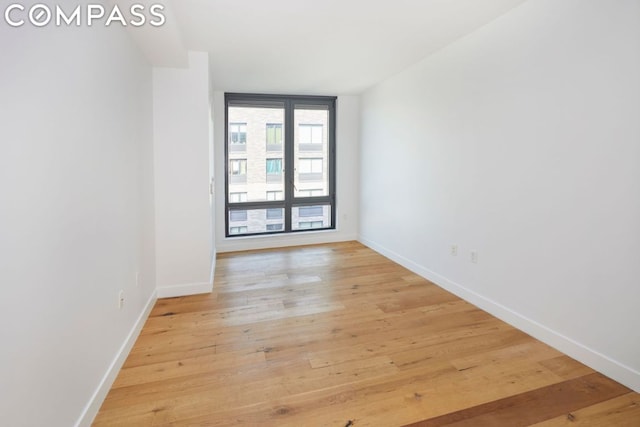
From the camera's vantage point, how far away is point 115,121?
2090 millimetres

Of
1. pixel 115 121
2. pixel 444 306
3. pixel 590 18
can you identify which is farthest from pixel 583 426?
pixel 115 121

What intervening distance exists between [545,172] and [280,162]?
394 centimetres

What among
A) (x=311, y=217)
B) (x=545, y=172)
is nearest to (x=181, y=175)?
(x=311, y=217)

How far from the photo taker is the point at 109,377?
1903 mm

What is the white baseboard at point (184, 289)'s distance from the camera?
3.31 m

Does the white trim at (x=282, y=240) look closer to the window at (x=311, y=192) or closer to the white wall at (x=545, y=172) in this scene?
the window at (x=311, y=192)

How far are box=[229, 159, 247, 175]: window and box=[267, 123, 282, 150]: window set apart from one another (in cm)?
50

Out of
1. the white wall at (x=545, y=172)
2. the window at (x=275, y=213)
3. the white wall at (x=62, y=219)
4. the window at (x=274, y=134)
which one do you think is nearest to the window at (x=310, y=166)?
the window at (x=274, y=134)

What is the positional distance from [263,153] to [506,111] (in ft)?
12.1

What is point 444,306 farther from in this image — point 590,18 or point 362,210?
point 362,210

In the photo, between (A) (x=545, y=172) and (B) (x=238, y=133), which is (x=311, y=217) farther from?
(A) (x=545, y=172)

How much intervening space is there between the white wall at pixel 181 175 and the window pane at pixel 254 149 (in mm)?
1950

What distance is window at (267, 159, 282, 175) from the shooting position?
5.49m

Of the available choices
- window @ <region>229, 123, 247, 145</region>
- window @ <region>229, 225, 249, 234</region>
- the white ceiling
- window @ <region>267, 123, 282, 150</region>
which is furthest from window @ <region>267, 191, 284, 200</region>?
the white ceiling
